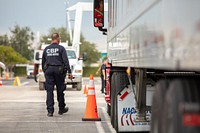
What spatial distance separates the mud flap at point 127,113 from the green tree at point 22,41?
11603 centimetres

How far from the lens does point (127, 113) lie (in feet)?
32.6

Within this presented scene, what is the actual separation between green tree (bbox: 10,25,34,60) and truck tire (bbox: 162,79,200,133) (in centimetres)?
12139

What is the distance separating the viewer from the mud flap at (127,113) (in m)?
9.90

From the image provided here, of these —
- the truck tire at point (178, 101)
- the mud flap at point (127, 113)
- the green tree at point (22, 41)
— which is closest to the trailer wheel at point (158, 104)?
the truck tire at point (178, 101)

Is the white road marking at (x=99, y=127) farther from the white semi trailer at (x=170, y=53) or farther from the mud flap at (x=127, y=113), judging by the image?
the white semi trailer at (x=170, y=53)

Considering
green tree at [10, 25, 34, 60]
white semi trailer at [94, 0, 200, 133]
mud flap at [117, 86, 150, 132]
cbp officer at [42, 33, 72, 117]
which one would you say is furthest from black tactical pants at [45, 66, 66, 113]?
green tree at [10, 25, 34, 60]

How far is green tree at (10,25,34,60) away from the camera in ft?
→ 412

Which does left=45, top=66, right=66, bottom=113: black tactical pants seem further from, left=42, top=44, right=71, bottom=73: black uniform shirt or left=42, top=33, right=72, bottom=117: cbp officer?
left=42, top=44, right=71, bottom=73: black uniform shirt

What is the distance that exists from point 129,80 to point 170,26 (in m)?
5.49

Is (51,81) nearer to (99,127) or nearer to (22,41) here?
(99,127)

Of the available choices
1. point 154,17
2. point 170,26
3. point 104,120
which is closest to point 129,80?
point 104,120

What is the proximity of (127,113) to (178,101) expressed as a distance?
5604 millimetres

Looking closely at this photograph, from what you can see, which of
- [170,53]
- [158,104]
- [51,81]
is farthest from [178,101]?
[51,81]

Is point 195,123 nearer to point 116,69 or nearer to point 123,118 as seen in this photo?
point 123,118
